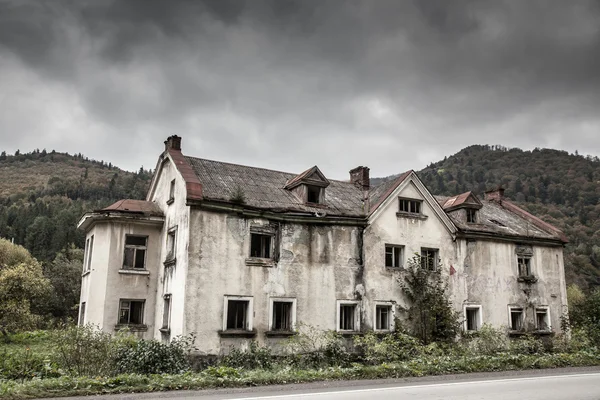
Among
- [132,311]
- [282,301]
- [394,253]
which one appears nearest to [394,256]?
[394,253]

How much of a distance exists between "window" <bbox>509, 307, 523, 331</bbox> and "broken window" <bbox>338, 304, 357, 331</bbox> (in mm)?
9930

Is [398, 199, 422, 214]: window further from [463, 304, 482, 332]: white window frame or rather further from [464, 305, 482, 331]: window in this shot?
[464, 305, 482, 331]: window

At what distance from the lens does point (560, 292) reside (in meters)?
28.8

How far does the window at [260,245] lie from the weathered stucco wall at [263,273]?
49cm

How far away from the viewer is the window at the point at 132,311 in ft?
73.6

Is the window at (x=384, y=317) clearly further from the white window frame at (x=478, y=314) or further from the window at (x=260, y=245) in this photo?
the window at (x=260, y=245)

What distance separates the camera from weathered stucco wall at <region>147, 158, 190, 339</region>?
20.0 metres

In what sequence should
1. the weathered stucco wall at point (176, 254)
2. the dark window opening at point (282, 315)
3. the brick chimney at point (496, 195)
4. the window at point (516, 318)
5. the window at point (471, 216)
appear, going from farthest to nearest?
the brick chimney at point (496, 195) → the window at point (471, 216) → the window at point (516, 318) → the dark window opening at point (282, 315) → the weathered stucco wall at point (176, 254)

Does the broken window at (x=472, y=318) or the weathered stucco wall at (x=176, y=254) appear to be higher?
the weathered stucco wall at (x=176, y=254)

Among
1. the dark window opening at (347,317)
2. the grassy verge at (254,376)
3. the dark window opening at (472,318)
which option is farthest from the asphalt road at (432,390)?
the dark window opening at (472,318)

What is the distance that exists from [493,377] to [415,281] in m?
8.78

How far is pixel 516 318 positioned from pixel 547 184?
9775cm

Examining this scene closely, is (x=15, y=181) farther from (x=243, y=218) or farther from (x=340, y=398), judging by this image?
(x=340, y=398)

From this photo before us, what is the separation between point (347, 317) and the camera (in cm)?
2289
